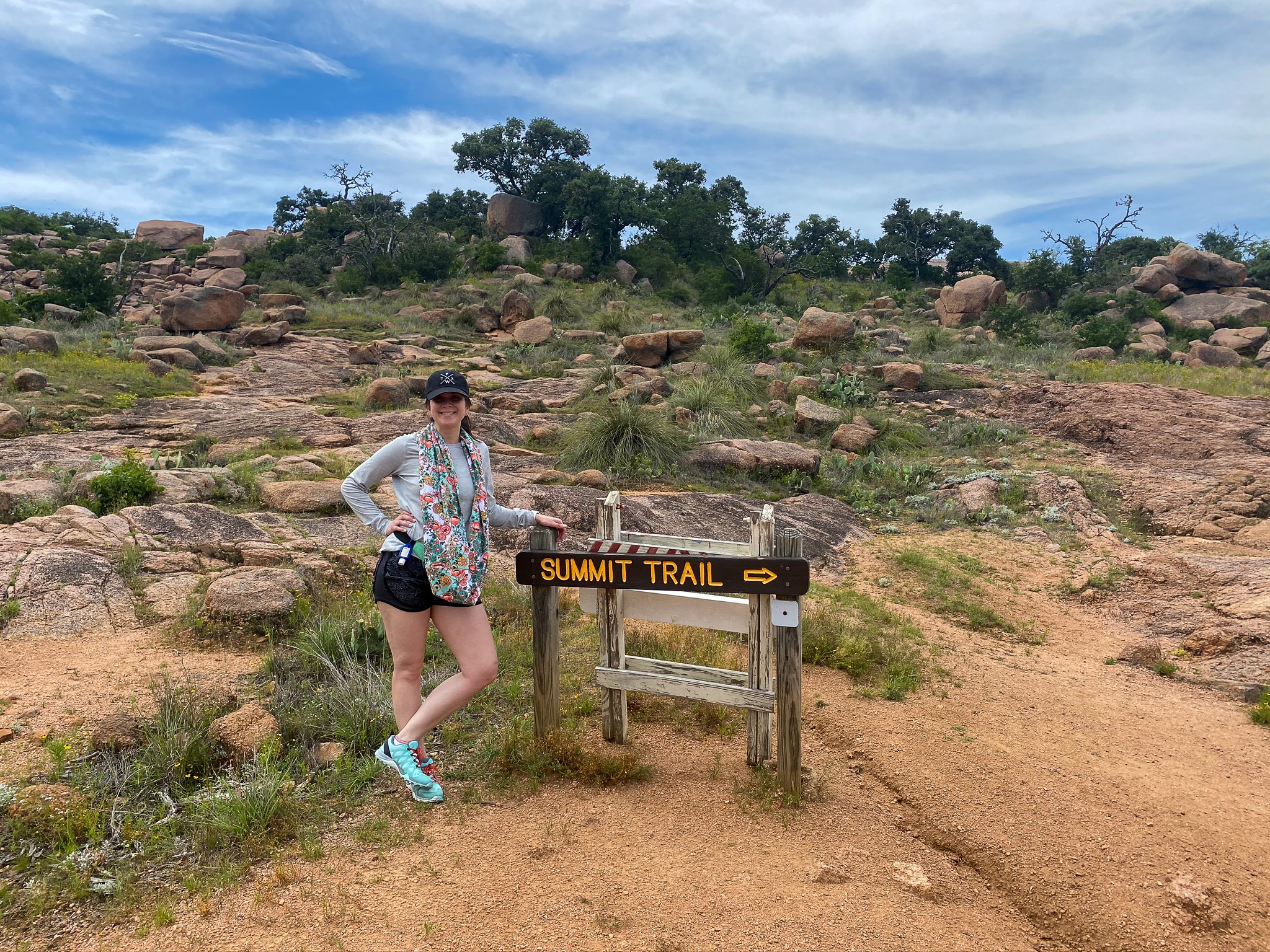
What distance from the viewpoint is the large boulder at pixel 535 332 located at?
Result: 2303cm

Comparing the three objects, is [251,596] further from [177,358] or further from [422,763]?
[177,358]

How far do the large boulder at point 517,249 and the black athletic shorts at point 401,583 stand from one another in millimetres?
35716

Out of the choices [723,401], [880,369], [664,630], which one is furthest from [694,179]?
[664,630]

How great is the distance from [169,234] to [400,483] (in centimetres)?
5152

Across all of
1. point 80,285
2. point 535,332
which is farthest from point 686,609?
point 80,285

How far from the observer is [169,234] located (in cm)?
4491

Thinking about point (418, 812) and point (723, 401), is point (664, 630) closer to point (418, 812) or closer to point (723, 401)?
point (418, 812)

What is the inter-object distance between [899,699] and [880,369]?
1358 centimetres

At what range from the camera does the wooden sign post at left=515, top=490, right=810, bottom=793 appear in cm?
351

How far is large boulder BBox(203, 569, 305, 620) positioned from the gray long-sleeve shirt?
8.22 ft

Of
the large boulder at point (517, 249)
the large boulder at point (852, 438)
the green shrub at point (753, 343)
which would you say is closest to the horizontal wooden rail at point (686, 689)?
the large boulder at point (852, 438)

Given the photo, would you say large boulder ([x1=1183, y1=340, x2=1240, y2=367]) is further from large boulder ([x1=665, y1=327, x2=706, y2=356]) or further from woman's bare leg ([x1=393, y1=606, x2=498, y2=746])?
woman's bare leg ([x1=393, y1=606, x2=498, y2=746])

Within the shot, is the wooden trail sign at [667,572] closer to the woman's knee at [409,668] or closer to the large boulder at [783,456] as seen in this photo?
the woman's knee at [409,668]

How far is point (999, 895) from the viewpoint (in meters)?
3.19
